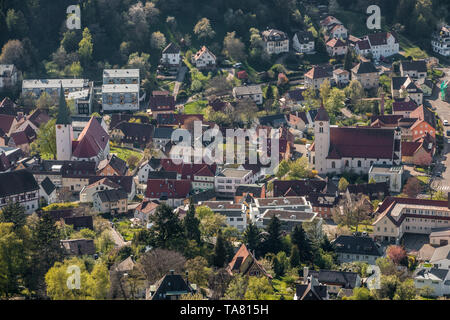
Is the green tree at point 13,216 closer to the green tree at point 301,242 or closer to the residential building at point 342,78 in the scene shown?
the green tree at point 301,242

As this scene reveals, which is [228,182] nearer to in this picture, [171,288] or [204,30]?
[171,288]

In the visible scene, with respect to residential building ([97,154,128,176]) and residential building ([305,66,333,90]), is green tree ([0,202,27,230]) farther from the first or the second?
residential building ([305,66,333,90])

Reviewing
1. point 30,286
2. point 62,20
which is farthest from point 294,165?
point 62,20

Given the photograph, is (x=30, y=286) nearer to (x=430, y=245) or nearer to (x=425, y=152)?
(x=430, y=245)

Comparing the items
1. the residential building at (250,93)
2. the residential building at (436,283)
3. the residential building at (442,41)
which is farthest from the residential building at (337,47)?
the residential building at (436,283)

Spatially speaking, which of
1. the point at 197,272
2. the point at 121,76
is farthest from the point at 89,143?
the point at 197,272

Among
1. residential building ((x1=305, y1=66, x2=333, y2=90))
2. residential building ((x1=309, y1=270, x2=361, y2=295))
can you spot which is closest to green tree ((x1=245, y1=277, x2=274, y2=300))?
residential building ((x1=309, y1=270, x2=361, y2=295))
